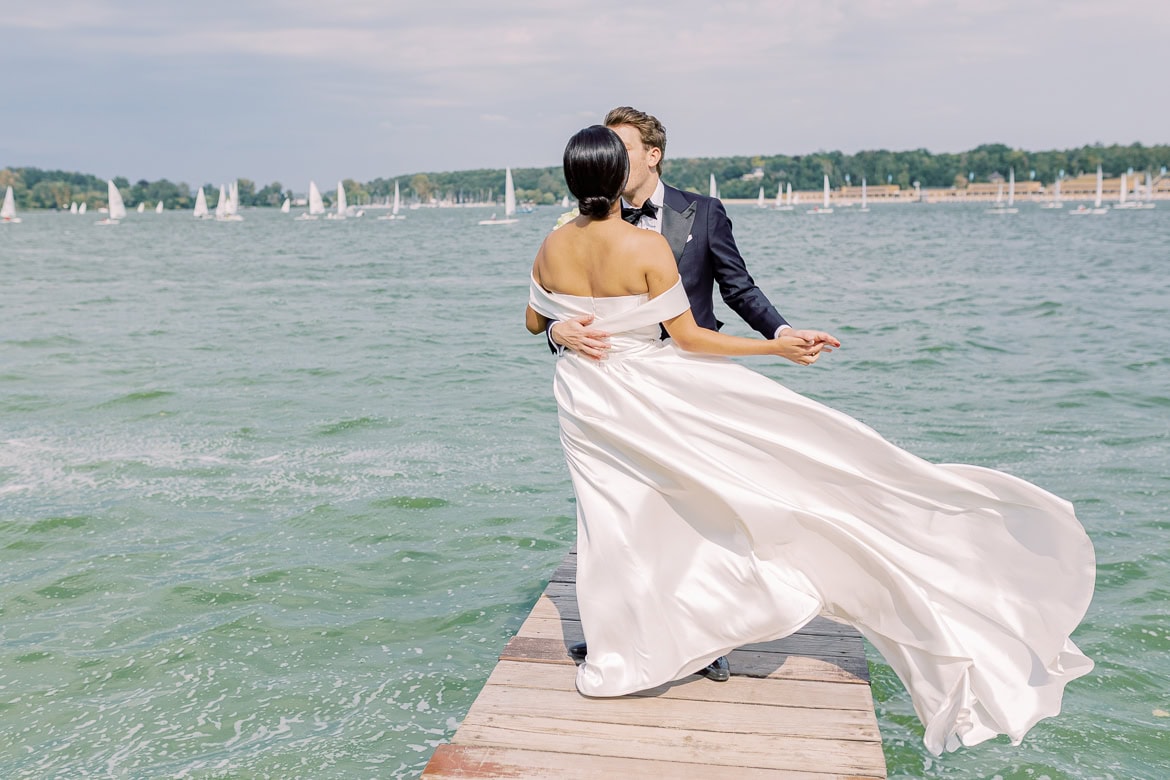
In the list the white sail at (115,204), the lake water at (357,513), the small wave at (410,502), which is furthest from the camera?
the white sail at (115,204)

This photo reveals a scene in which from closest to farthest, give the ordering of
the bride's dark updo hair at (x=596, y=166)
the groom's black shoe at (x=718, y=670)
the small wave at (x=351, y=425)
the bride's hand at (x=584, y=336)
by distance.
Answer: the bride's dark updo hair at (x=596, y=166)
the bride's hand at (x=584, y=336)
the groom's black shoe at (x=718, y=670)
the small wave at (x=351, y=425)

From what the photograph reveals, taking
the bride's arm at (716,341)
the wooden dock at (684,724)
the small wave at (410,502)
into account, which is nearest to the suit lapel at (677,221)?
the bride's arm at (716,341)

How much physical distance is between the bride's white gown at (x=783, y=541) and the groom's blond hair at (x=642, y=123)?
0.87m

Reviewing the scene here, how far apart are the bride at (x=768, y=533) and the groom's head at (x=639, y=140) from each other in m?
0.53

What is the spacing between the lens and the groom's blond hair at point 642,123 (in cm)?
448

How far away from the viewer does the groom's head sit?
175 inches

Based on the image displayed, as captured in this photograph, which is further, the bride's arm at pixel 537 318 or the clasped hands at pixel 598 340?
the bride's arm at pixel 537 318

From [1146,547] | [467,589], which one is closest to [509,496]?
[467,589]

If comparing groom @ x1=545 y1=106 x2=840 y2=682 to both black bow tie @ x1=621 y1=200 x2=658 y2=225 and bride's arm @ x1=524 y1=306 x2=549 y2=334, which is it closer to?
black bow tie @ x1=621 y1=200 x2=658 y2=225

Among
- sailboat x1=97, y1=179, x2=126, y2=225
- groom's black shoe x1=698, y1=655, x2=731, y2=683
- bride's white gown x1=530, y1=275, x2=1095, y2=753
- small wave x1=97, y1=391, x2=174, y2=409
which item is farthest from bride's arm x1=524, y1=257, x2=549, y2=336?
sailboat x1=97, y1=179, x2=126, y2=225

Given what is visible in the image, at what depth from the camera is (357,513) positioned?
9312mm

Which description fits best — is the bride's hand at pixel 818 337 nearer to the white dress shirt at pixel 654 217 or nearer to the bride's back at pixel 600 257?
the bride's back at pixel 600 257

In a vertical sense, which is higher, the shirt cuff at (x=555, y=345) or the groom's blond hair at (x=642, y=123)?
the groom's blond hair at (x=642, y=123)

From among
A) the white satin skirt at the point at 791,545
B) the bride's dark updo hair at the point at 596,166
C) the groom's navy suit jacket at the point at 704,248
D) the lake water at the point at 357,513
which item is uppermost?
the bride's dark updo hair at the point at 596,166
